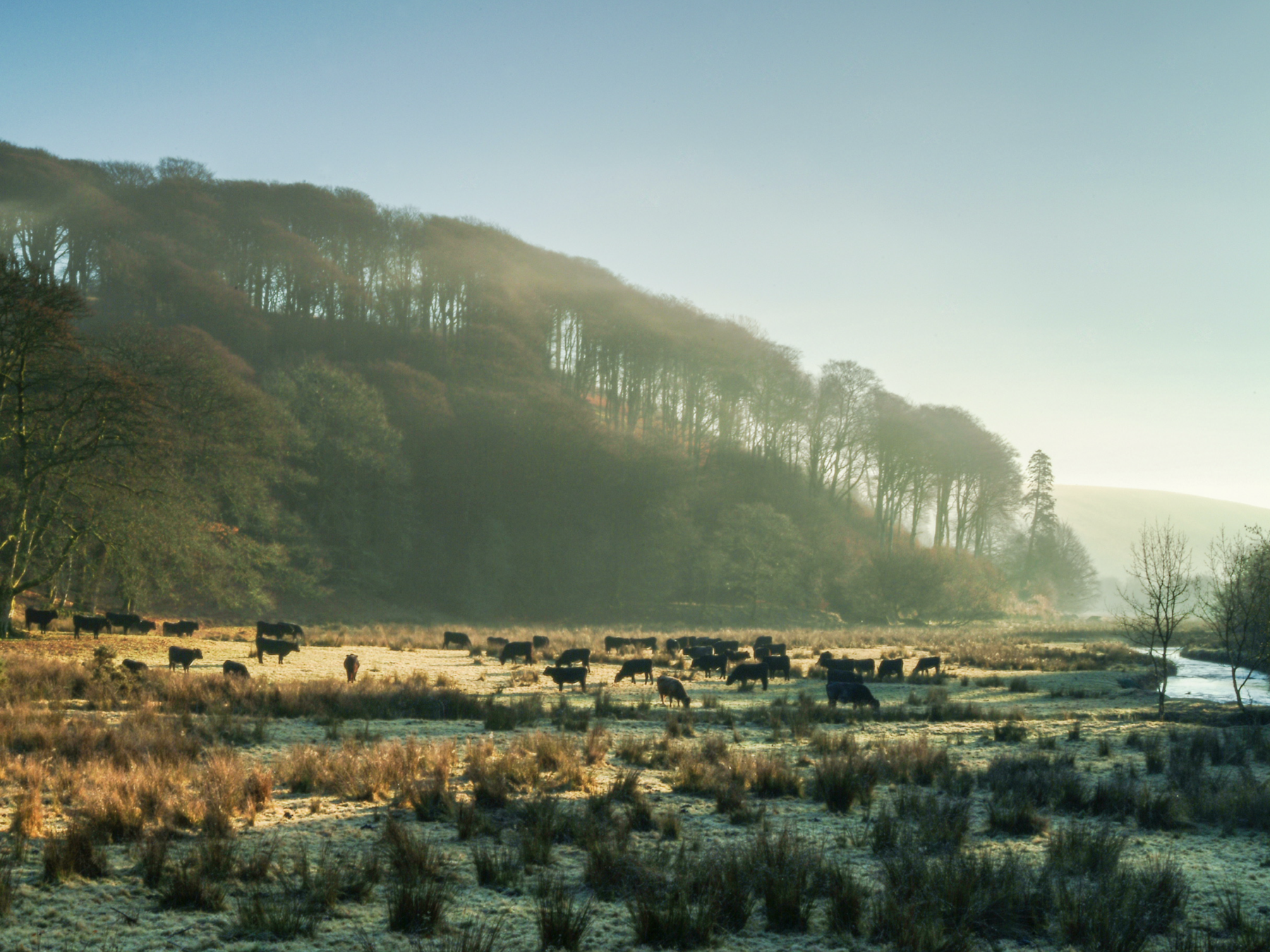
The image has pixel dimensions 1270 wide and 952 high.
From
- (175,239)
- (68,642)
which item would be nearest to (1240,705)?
(68,642)

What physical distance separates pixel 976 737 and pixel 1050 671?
19.1 metres

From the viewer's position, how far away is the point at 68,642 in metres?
24.7

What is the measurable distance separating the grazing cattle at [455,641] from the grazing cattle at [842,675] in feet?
58.3

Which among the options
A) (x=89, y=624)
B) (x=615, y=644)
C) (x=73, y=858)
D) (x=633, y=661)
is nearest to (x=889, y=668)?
(x=633, y=661)

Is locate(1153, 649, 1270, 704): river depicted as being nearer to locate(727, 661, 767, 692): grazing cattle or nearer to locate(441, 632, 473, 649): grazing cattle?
locate(727, 661, 767, 692): grazing cattle

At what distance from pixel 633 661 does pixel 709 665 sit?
13.2 ft

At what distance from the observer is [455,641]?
37.6 m

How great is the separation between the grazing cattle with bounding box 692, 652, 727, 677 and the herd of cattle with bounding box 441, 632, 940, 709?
0.03 meters

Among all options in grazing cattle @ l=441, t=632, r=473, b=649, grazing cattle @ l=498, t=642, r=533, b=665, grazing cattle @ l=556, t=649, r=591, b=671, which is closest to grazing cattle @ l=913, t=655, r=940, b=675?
grazing cattle @ l=556, t=649, r=591, b=671

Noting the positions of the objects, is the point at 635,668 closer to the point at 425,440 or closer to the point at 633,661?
the point at 633,661

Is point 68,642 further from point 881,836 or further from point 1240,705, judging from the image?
point 1240,705

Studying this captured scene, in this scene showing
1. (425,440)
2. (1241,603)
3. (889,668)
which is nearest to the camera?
(1241,603)

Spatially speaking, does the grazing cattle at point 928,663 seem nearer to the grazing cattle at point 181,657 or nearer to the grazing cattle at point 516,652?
the grazing cattle at point 516,652

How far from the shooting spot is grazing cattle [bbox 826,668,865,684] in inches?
989
